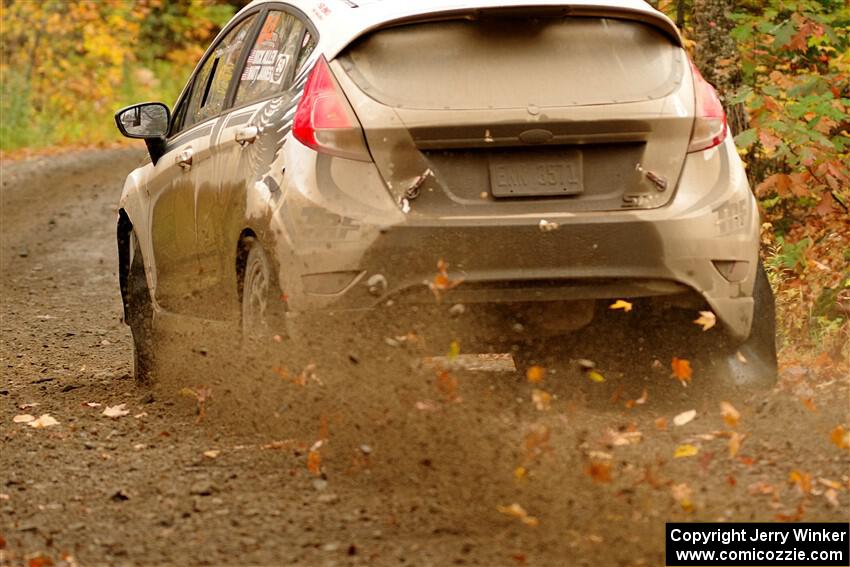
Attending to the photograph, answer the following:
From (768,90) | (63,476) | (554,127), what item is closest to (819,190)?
(768,90)

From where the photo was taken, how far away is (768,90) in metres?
9.44

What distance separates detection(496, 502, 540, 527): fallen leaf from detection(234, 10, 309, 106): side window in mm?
2221

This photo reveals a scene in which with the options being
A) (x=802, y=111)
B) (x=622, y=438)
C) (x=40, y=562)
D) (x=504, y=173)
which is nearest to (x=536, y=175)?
(x=504, y=173)

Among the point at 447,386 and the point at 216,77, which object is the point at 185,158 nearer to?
the point at 216,77

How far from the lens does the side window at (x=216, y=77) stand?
705cm

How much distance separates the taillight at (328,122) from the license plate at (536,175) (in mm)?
491

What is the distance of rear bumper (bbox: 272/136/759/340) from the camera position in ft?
17.9

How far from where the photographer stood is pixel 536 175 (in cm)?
555

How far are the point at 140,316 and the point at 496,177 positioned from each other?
2.95 metres

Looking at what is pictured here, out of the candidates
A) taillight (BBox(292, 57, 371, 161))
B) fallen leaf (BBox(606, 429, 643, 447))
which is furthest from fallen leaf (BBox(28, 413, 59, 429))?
fallen leaf (BBox(606, 429, 643, 447))

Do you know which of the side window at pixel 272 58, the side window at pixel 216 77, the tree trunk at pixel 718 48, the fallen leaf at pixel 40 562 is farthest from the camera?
the tree trunk at pixel 718 48

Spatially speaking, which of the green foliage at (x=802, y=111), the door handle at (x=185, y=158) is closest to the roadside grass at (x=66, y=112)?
the green foliage at (x=802, y=111)

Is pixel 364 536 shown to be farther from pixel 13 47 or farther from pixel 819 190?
pixel 13 47

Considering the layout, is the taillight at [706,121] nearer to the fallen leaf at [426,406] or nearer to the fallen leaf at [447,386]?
the fallen leaf at [447,386]
